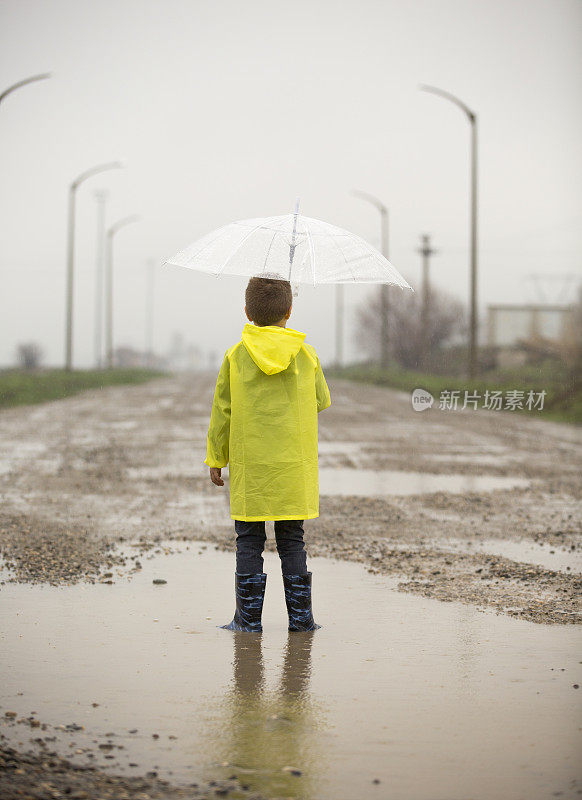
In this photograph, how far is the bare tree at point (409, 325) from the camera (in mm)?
84781

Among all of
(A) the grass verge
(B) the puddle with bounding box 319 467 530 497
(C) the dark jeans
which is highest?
(C) the dark jeans

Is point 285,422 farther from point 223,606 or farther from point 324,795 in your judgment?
point 324,795

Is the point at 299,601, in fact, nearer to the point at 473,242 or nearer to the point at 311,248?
the point at 311,248

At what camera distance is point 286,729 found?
14.0 ft

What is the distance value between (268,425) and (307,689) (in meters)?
1.45

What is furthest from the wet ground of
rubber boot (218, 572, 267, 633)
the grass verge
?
the grass verge

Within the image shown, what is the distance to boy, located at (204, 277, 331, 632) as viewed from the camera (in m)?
5.78

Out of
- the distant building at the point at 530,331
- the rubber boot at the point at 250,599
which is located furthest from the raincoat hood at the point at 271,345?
the distant building at the point at 530,331

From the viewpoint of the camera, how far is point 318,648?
5.51 meters

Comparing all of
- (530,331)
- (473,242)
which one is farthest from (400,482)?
(530,331)

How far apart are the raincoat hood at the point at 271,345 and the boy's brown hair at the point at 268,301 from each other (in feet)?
0.30

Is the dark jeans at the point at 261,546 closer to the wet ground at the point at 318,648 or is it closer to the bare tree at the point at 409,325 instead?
the wet ground at the point at 318,648

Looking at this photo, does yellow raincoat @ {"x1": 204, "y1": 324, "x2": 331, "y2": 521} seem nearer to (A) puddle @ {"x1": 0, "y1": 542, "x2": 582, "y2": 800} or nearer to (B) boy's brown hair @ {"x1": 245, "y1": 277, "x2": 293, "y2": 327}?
(B) boy's brown hair @ {"x1": 245, "y1": 277, "x2": 293, "y2": 327}

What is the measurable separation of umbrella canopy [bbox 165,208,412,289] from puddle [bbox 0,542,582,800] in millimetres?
1737
